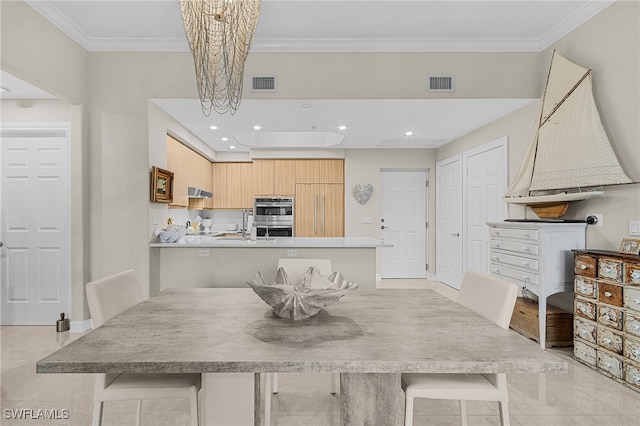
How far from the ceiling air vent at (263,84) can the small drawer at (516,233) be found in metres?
2.58

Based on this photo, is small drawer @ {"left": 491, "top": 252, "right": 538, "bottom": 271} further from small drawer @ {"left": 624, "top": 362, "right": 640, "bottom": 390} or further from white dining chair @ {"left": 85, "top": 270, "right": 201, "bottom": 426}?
white dining chair @ {"left": 85, "top": 270, "right": 201, "bottom": 426}

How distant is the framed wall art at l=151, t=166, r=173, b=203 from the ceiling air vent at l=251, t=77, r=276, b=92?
49.9 inches

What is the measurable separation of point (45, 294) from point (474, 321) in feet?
13.5

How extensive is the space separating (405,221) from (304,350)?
535 centimetres

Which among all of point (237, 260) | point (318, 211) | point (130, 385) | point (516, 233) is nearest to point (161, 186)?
point (237, 260)

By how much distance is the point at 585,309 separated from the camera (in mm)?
2594

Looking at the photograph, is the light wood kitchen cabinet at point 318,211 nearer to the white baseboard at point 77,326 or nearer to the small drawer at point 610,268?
the white baseboard at point 77,326

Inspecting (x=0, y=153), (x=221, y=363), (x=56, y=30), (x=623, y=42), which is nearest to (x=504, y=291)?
(x=221, y=363)

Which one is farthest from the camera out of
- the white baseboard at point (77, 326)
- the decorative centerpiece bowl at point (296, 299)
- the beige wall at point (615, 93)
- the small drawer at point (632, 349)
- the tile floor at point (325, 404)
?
the white baseboard at point (77, 326)

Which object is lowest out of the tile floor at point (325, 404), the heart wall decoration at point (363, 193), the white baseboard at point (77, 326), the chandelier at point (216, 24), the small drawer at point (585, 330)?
the tile floor at point (325, 404)

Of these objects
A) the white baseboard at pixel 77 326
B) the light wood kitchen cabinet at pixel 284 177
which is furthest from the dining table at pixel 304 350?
the light wood kitchen cabinet at pixel 284 177

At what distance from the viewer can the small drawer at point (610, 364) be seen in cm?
233

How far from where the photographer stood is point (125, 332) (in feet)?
4.21

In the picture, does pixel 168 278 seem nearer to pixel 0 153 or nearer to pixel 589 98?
pixel 0 153
